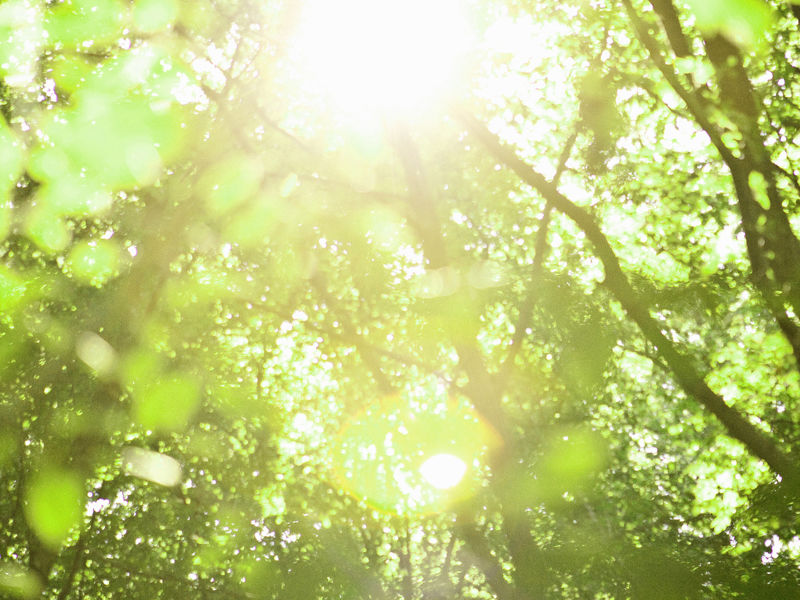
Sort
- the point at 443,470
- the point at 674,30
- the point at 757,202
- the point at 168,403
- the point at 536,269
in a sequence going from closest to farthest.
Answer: the point at 757,202, the point at 674,30, the point at 536,269, the point at 168,403, the point at 443,470

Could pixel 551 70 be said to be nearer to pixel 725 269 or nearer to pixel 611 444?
pixel 725 269

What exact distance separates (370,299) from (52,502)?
4.40 metres

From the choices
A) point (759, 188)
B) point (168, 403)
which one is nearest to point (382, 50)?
point (759, 188)

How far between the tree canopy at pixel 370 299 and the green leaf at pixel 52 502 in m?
0.03

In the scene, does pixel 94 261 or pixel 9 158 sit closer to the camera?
pixel 9 158

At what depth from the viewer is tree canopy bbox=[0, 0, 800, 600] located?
8.34 m

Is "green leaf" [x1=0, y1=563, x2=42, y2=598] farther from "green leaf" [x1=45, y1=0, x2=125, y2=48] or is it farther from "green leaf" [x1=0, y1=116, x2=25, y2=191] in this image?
"green leaf" [x1=45, y1=0, x2=125, y2=48]

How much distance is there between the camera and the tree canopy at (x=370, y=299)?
8.34m

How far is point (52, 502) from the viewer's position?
8656mm

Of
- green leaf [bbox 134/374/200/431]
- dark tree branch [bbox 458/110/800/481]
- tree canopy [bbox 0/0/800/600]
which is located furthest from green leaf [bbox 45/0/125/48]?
dark tree branch [bbox 458/110/800/481]

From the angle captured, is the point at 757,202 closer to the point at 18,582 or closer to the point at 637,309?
the point at 637,309

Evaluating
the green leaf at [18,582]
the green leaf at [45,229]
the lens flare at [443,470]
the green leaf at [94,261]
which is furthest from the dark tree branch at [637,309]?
the green leaf at [18,582]

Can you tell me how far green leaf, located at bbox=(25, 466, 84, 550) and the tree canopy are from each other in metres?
0.03

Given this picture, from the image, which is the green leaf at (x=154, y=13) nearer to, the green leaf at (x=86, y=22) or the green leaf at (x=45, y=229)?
the green leaf at (x=86, y=22)
